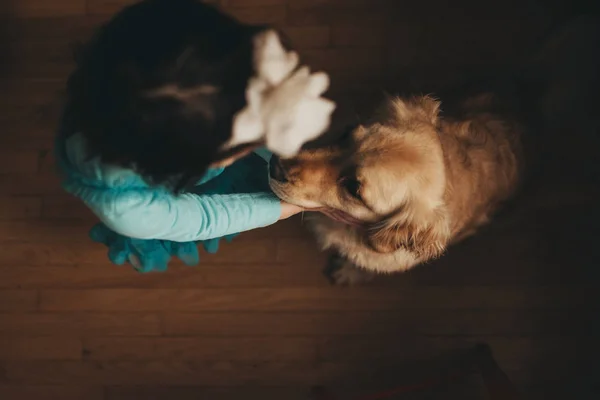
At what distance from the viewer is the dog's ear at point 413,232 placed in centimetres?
153

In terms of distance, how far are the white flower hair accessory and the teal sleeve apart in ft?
1.36

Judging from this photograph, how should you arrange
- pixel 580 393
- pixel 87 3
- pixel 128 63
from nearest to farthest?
pixel 128 63
pixel 580 393
pixel 87 3

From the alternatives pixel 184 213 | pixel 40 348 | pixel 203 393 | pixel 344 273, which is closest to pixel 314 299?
pixel 344 273

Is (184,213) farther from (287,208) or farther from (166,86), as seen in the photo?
(166,86)

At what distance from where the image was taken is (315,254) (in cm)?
213

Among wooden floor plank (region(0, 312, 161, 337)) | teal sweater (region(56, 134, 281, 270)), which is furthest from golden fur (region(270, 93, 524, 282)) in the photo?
wooden floor plank (region(0, 312, 161, 337))

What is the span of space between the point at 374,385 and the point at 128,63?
169 cm

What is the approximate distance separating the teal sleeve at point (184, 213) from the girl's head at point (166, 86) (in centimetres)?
26

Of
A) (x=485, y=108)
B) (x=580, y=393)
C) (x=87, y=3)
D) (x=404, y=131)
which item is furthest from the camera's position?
(x=87, y=3)

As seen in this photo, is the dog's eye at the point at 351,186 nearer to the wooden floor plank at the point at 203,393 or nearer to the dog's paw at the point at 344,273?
the dog's paw at the point at 344,273

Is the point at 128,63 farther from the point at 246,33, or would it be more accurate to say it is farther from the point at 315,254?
the point at 315,254

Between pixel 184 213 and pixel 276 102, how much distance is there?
1.83ft

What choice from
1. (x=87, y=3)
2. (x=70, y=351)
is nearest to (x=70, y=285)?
(x=70, y=351)

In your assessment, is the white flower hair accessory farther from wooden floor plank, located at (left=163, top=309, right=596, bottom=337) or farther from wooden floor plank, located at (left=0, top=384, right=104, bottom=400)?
wooden floor plank, located at (left=0, top=384, right=104, bottom=400)
